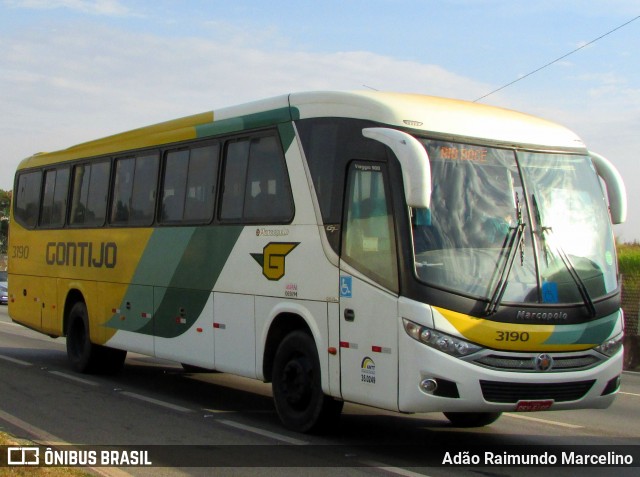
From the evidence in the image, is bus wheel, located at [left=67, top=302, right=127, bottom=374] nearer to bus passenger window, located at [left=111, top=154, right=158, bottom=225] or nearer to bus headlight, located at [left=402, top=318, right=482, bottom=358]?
bus passenger window, located at [left=111, top=154, right=158, bottom=225]

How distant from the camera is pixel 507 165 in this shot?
29.6ft

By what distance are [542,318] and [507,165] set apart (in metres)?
1.51

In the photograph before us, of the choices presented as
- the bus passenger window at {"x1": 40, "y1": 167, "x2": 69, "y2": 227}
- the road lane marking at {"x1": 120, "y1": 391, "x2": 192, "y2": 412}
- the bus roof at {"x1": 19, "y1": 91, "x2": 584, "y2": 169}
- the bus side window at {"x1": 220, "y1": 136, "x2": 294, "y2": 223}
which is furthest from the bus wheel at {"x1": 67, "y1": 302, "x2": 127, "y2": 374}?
the bus roof at {"x1": 19, "y1": 91, "x2": 584, "y2": 169}

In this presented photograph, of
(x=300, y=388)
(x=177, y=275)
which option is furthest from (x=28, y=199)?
(x=300, y=388)

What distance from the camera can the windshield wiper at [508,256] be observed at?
329 inches

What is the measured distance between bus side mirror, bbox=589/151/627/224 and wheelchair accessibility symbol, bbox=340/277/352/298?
9.21ft

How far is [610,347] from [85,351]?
8.94 metres

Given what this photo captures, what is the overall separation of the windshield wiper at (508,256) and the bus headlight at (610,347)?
3.71ft

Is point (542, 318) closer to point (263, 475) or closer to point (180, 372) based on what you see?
point (263, 475)

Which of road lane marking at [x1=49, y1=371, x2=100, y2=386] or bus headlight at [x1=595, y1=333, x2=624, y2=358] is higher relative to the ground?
bus headlight at [x1=595, y1=333, x2=624, y2=358]

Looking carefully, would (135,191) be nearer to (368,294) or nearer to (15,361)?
(15,361)

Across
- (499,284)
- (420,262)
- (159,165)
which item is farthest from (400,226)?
(159,165)

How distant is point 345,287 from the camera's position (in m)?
9.20

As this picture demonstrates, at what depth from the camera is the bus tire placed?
9.64m
